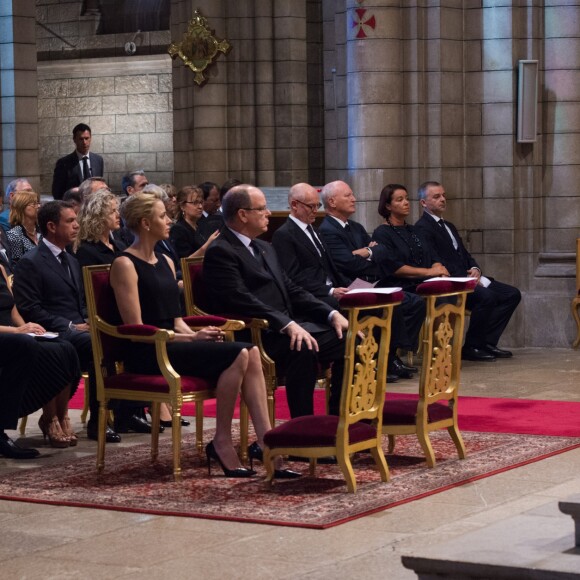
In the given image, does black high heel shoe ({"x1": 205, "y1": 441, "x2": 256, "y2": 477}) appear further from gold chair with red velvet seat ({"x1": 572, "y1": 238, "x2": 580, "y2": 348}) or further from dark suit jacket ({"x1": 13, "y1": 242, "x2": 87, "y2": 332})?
gold chair with red velvet seat ({"x1": 572, "y1": 238, "x2": 580, "y2": 348})

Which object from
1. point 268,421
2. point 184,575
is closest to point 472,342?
point 268,421

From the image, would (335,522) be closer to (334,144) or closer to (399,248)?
(399,248)

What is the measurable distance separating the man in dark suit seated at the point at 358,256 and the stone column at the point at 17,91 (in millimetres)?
4096

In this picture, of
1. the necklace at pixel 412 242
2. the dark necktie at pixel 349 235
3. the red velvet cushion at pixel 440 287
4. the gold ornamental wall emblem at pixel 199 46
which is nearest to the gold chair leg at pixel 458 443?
the red velvet cushion at pixel 440 287

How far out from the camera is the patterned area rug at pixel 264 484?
19.5 feet

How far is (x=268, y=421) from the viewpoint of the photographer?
664cm

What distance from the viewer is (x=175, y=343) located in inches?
268

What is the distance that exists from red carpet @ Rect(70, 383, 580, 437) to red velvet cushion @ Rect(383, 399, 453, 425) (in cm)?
87

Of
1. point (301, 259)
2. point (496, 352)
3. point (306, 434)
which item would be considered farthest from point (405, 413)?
point (496, 352)

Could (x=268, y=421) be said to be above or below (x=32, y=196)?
below

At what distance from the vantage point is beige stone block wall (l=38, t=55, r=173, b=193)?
1898 centimetres

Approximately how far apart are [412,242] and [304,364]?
3838 mm

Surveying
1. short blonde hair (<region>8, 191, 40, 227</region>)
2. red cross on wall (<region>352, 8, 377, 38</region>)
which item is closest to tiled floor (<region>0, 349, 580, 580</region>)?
short blonde hair (<region>8, 191, 40, 227</region>)

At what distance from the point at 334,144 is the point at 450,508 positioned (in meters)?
9.19
